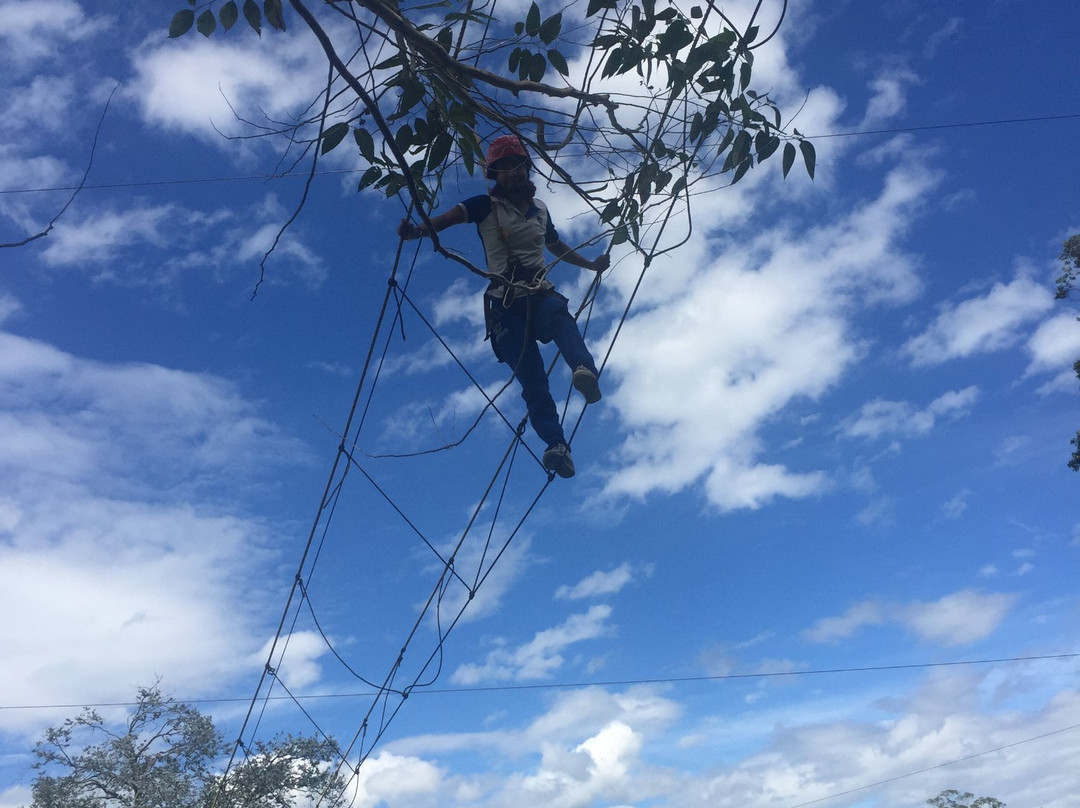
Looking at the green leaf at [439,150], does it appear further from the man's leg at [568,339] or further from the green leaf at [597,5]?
the man's leg at [568,339]

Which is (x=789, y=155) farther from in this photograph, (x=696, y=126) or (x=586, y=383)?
(x=586, y=383)

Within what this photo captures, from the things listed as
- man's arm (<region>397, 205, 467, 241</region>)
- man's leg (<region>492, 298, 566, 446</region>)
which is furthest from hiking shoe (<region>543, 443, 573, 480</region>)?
man's arm (<region>397, 205, 467, 241</region>)

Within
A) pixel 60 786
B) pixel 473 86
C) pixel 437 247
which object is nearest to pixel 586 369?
pixel 437 247

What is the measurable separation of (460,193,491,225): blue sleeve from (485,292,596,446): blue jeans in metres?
0.40

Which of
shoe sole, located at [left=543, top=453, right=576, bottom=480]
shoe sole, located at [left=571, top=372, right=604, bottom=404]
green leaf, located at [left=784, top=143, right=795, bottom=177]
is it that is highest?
green leaf, located at [left=784, top=143, right=795, bottom=177]

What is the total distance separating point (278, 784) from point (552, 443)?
1575cm

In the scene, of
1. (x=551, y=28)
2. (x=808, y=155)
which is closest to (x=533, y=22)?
(x=551, y=28)

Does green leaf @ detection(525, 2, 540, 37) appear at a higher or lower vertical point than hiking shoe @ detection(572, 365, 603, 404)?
higher

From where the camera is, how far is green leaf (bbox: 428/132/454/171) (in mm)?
A: 3275

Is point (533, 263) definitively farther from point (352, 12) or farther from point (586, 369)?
point (352, 12)

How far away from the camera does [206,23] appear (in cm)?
302

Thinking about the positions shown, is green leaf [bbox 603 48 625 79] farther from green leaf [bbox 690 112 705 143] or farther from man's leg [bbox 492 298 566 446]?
man's leg [bbox 492 298 566 446]

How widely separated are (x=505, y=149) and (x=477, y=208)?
294 millimetres

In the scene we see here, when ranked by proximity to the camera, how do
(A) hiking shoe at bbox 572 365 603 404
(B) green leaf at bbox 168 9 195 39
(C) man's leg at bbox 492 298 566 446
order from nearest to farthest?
(B) green leaf at bbox 168 9 195 39 < (A) hiking shoe at bbox 572 365 603 404 < (C) man's leg at bbox 492 298 566 446
